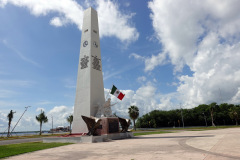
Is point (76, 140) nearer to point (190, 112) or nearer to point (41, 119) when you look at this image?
point (41, 119)

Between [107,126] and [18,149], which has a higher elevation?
[107,126]

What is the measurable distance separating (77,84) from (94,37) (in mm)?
8275

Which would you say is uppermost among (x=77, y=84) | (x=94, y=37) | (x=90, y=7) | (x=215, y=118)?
(x=90, y=7)

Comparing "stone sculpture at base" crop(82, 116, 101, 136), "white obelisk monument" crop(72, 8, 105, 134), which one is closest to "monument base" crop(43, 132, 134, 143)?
"stone sculpture at base" crop(82, 116, 101, 136)

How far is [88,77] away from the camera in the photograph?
25.3 metres

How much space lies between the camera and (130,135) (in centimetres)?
2483

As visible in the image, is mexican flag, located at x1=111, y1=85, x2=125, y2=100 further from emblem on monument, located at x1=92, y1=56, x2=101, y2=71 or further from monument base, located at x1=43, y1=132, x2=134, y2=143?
monument base, located at x1=43, y1=132, x2=134, y2=143

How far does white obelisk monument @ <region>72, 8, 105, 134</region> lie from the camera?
24422mm

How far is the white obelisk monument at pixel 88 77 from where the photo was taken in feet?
80.1

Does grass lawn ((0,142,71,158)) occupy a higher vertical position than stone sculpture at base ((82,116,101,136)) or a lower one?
lower

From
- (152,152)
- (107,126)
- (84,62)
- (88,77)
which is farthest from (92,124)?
(152,152)

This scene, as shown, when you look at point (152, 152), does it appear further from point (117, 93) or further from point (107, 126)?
point (117, 93)

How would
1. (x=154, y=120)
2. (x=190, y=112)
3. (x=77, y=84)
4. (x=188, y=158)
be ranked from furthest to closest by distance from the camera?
(x=190, y=112), (x=154, y=120), (x=77, y=84), (x=188, y=158)

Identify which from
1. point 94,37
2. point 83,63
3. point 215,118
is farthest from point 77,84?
point 215,118
